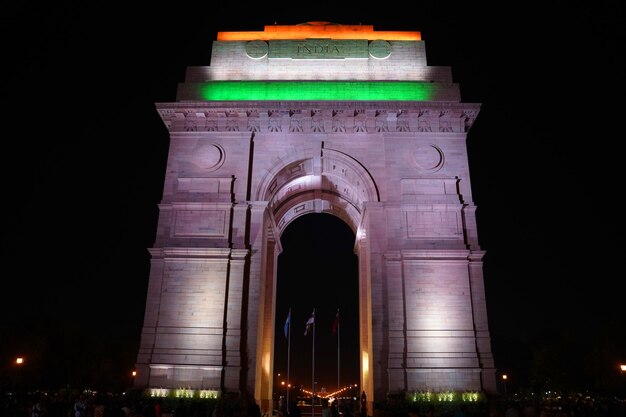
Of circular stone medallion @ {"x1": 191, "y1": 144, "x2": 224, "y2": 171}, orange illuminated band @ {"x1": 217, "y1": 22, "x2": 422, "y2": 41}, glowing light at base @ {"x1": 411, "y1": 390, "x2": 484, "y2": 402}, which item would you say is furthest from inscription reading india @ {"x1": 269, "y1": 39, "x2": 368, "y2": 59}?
glowing light at base @ {"x1": 411, "y1": 390, "x2": 484, "y2": 402}

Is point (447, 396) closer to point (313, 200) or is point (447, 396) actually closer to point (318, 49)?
point (313, 200)

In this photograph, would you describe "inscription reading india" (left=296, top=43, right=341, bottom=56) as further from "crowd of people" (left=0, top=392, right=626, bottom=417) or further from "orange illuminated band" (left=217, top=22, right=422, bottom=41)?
"crowd of people" (left=0, top=392, right=626, bottom=417)

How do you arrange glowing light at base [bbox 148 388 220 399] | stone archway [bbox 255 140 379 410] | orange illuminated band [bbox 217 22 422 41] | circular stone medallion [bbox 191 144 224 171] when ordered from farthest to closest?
orange illuminated band [bbox 217 22 422 41] < circular stone medallion [bbox 191 144 224 171] < stone archway [bbox 255 140 379 410] < glowing light at base [bbox 148 388 220 399]

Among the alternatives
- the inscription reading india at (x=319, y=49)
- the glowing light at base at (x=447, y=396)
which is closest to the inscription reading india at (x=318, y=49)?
the inscription reading india at (x=319, y=49)

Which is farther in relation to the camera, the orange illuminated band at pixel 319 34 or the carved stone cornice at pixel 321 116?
the orange illuminated band at pixel 319 34

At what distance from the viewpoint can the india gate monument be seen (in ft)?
83.2

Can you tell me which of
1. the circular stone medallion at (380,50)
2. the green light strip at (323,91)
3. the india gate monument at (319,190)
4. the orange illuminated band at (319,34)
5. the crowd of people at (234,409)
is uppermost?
the orange illuminated band at (319,34)

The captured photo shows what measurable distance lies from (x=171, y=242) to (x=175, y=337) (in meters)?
4.71

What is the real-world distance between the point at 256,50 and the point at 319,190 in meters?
9.37

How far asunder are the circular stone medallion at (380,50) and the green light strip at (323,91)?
2230 millimetres

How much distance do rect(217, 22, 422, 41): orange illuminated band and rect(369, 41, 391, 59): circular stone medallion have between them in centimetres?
128

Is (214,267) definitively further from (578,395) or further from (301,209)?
(578,395)

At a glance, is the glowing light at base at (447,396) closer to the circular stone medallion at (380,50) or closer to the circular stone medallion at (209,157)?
the circular stone medallion at (209,157)

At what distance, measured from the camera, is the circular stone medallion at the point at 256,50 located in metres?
32.9
